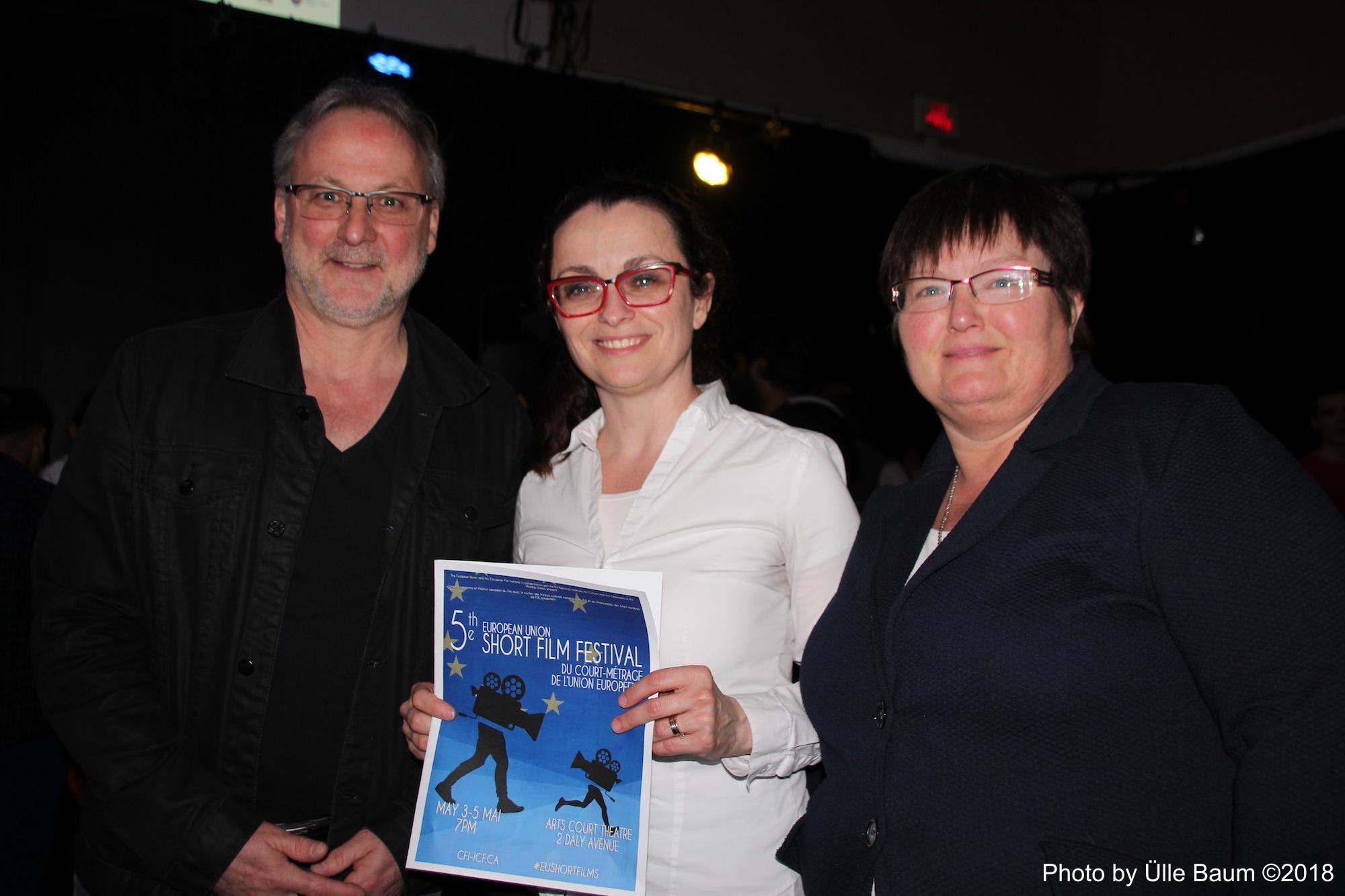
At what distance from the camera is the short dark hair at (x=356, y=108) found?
7.14 ft

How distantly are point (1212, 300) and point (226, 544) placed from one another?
26.0 ft

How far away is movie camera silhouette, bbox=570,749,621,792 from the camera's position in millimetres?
1614

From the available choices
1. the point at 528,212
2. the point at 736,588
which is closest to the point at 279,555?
the point at 736,588

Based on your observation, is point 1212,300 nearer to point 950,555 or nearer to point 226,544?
point 950,555

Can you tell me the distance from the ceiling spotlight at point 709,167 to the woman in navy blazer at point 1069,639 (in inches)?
190

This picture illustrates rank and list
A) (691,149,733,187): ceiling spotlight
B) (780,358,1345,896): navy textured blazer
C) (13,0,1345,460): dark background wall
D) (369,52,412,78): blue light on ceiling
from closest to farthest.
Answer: (780,358,1345,896): navy textured blazer → (13,0,1345,460): dark background wall → (369,52,412,78): blue light on ceiling → (691,149,733,187): ceiling spotlight

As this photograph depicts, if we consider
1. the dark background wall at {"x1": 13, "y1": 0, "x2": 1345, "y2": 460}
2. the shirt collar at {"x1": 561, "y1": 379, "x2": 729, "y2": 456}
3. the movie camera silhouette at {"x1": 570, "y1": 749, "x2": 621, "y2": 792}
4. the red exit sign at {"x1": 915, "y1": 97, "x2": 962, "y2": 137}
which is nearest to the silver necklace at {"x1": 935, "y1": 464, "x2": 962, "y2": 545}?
the shirt collar at {"x1": 561, "y1": 379, "x2": 729, "y2": 456}

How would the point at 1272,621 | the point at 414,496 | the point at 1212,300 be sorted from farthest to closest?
1. the point at 1212,300
2. the point at 414,496
3. the point at 1272,621

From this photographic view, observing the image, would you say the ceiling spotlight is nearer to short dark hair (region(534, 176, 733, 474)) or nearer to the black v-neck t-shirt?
short dark hair (region(534, 176, 733, 474))

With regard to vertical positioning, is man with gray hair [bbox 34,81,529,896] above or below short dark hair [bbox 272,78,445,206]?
below

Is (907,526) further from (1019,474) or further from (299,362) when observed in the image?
(299,362)

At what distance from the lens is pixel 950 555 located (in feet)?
4.99

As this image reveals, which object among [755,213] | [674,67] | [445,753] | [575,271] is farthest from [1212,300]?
[445,753]

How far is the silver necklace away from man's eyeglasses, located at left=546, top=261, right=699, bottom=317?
0.71 metres
